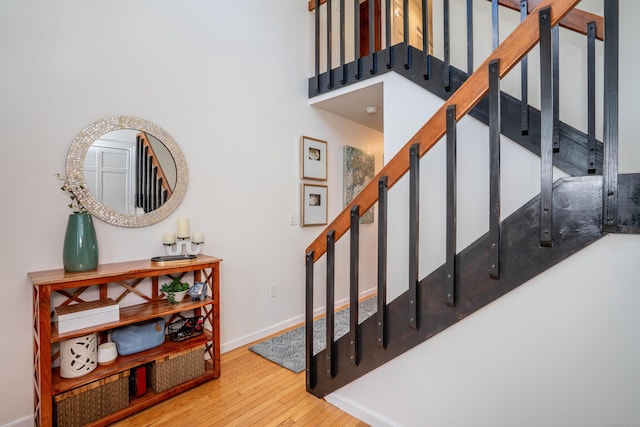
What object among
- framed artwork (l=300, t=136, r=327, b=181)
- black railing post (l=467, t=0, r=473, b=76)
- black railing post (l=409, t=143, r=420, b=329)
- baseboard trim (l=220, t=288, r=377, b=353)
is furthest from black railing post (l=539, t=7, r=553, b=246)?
baseboard trim (l=220, t=288, r=377, b=353)

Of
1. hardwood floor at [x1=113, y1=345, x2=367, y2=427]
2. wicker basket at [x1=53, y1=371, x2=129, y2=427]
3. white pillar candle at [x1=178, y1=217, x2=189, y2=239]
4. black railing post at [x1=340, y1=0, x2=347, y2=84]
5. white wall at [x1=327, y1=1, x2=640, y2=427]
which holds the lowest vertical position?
hardwood floor at [x1=113, y1=345, x2=367, y2=427]

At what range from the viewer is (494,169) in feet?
3.98

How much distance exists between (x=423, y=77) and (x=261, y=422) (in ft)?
7.96

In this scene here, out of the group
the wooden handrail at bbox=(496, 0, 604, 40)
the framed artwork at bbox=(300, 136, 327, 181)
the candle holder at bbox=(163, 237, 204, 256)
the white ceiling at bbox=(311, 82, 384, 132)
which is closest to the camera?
the wooden handrail at bbox=(496, 0, 604, 40)

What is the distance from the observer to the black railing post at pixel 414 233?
1389 millimetres

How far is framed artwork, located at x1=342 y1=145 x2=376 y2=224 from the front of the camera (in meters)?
3.71

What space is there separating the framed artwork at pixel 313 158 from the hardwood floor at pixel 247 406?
73.8 inches

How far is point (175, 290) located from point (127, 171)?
2.78ft

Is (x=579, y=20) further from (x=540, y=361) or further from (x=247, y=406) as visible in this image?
(x=247, y=406)

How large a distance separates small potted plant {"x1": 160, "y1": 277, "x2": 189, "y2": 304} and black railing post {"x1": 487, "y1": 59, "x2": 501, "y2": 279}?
6.09 ft

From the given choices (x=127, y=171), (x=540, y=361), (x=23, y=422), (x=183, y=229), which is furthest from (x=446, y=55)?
(x=23, y=422)

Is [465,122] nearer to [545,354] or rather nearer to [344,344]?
[545,354]

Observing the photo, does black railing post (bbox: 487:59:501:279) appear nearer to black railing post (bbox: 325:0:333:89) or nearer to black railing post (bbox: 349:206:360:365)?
black railing post (bbox: 349:206:360:365)

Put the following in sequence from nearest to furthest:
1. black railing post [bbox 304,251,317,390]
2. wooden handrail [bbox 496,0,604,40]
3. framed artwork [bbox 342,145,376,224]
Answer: wooden handrail [bbox 496,0,604,40] < black railing post [bbox 304,251,317,390] < framed artwork [bbox 342,145,376,224]
